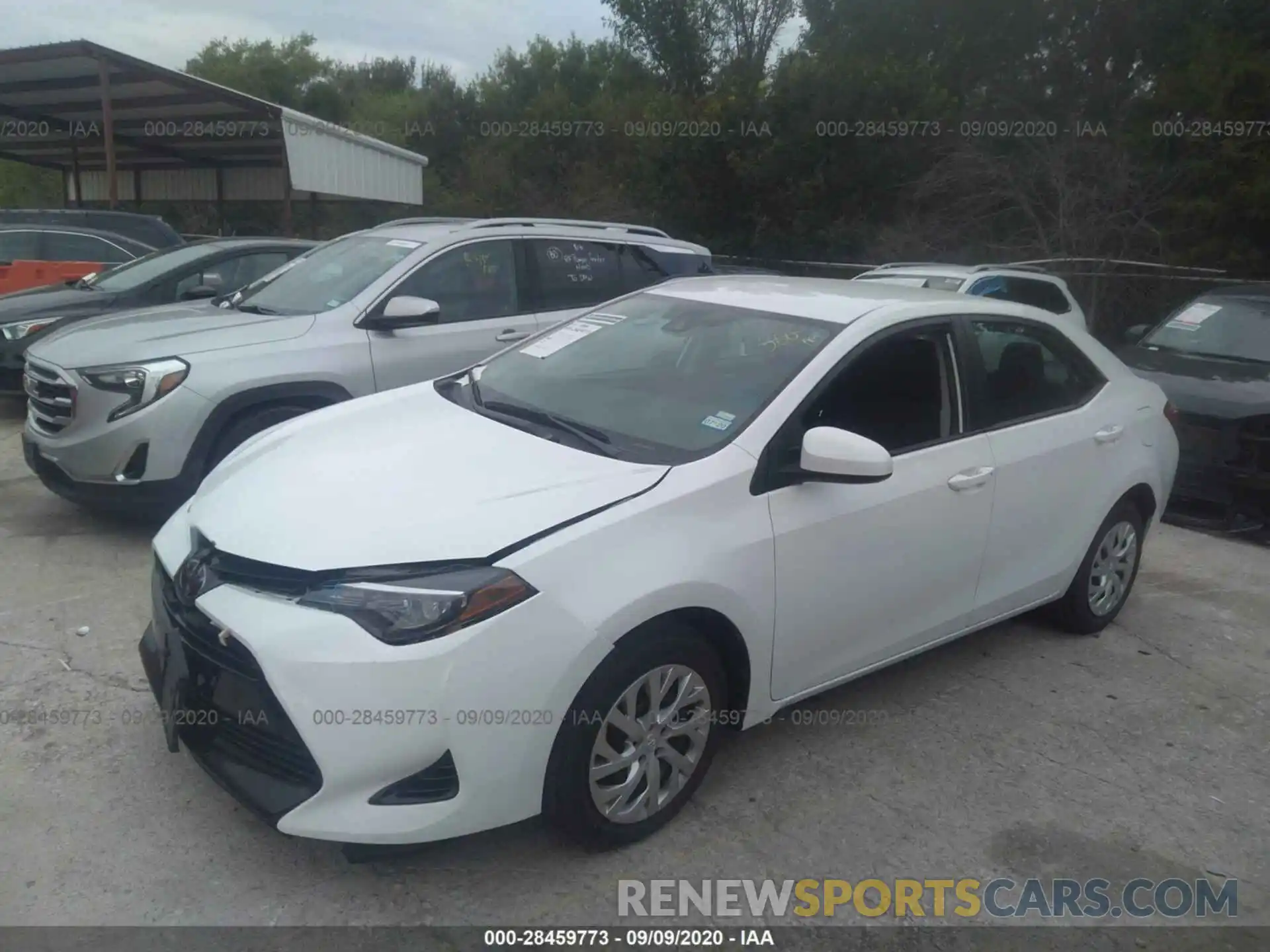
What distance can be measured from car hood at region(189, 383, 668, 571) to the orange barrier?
9419 mm

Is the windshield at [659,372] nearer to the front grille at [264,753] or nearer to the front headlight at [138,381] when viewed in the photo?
the front grille at [264,753]

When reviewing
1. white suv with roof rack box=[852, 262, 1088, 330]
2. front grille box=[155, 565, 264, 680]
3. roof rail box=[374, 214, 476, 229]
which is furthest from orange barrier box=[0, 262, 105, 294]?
front grille box=[155, 565, 264, 680]

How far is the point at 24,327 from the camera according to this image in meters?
8.39

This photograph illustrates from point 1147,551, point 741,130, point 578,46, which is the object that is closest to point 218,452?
point 1147,551

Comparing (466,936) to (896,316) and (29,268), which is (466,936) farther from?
(29,268)

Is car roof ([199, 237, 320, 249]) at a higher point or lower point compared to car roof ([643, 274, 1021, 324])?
lower

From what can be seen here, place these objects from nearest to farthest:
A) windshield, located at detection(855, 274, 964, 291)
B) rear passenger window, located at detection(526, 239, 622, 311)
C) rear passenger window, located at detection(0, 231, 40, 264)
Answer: rear passenger window, located at detection(526, 239, 622, 311) → windshield, located at detection(855, 274, 964, 291) → rear passenger window, located at detection(0, 231, 40, 264)

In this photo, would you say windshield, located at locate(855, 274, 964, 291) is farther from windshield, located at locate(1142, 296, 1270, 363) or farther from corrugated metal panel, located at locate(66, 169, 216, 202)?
corrugated metal panel, located at locate(66, 169, 216, 202)

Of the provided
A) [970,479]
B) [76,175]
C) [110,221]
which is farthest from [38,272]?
[76,175]

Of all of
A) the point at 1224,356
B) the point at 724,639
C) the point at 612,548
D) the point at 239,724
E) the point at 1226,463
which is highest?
the point at 612,548

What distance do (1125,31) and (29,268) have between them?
1808 cm

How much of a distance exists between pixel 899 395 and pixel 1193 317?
5.75 m

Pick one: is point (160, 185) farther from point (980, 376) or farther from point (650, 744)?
point (650, 744)

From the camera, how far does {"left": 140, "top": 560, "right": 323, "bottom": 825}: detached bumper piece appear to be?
2.88 m
